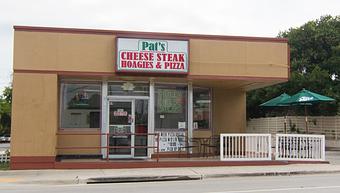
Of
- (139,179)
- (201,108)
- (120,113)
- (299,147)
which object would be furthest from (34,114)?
(299,147)

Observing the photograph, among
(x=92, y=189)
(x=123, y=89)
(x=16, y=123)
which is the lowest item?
(x=92, y=189)

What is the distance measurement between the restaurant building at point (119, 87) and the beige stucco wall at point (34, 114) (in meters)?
0.03

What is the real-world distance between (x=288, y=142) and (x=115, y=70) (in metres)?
6.77

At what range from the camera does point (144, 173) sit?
52.2 ft

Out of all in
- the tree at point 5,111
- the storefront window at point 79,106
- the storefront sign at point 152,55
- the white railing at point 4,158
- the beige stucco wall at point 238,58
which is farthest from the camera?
the tree at point 5,111

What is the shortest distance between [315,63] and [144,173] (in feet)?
74.4

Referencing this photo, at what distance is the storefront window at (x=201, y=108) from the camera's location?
68.1 ft

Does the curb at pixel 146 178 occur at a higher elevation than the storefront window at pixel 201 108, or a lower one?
lower

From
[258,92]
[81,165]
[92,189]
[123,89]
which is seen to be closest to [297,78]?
[258,92]

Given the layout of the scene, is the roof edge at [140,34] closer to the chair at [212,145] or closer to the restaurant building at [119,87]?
the restaurant building at [119,87]

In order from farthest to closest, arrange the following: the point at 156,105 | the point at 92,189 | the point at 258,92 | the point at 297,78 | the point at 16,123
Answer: the point at 258,92, the point at 297,78, the point at 156,105, the point at 16,123, the point at 92,189

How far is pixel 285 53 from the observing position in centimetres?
Result: 1914

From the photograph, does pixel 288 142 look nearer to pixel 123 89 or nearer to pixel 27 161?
pixel 123 89

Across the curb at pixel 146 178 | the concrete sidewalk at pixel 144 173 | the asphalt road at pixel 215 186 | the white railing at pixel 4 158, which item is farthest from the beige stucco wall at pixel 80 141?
the asphalt road at pixel 215 186
